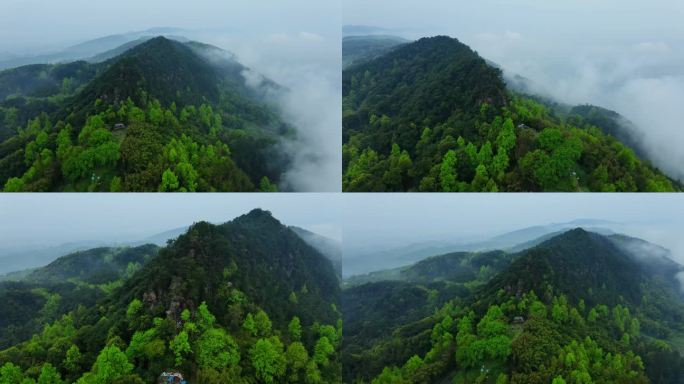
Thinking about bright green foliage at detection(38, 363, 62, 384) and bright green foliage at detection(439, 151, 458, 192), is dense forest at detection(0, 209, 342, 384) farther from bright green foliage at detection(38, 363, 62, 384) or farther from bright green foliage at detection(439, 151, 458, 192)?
bright green foliage at detection(439, 151, 458, 192)

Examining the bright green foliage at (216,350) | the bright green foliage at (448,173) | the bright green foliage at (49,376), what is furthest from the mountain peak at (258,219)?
the bright green foliage at (49,376)

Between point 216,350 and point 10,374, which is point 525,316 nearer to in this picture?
point 216,350

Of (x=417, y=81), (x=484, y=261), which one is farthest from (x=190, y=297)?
(x=417, y=81)

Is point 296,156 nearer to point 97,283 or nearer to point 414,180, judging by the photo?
point 414,180

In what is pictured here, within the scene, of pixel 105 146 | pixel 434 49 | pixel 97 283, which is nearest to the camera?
pixel 105 146

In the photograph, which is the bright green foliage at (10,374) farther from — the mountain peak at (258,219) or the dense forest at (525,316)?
the dense forest at (525,316)

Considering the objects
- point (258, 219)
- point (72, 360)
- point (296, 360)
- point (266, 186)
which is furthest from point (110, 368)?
point (266, 186)
